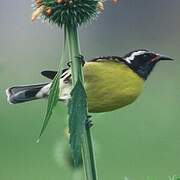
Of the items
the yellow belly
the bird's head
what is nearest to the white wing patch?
the yellow belly

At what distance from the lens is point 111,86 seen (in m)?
1.44

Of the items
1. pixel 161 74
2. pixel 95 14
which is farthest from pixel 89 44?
pixel 95 14

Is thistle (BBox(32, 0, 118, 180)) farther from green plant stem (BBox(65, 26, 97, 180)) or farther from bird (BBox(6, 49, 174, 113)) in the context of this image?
bird (BBox(6, 49, 174, 113))

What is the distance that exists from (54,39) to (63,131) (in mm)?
245

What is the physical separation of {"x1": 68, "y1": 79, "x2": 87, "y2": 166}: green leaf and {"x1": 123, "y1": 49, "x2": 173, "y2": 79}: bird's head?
0.59m

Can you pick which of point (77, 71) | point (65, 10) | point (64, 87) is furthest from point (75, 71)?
point (64, 87)

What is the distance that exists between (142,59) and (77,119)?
63 centimetres

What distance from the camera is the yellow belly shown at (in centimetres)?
140

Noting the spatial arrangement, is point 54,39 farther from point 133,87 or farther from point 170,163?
point 170,163

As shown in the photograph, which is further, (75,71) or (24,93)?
(24,93)

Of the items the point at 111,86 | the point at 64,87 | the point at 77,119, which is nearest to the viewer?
the point at 77,119

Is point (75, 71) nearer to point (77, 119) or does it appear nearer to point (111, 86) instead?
point (77, 119)

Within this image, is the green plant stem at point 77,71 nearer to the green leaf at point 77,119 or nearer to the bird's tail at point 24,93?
the green leaf at point 77,119

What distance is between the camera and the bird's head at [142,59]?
1463 mm
